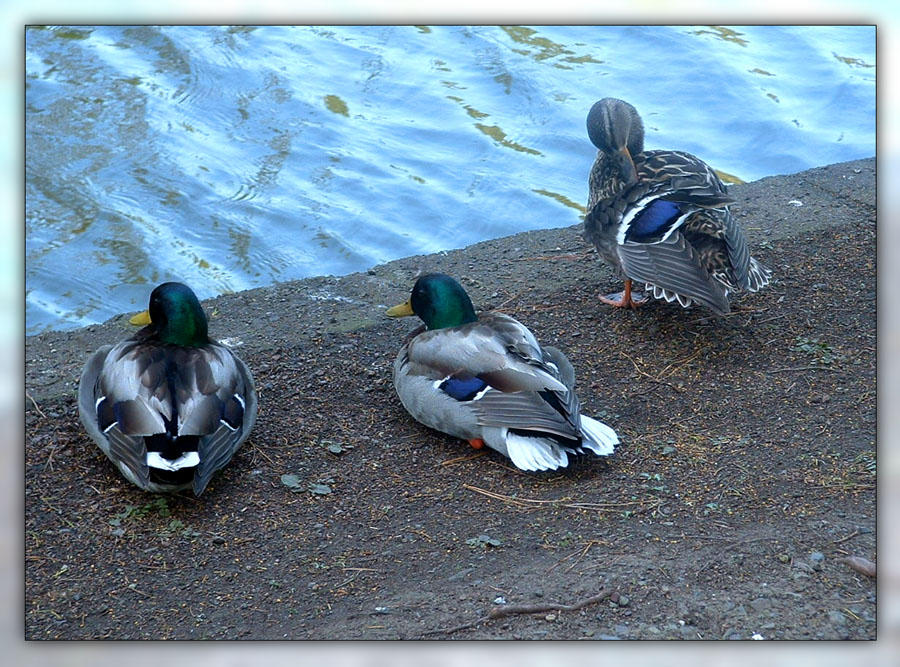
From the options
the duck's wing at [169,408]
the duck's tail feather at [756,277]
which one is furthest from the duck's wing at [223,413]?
the duck's tail feather at [756,277]

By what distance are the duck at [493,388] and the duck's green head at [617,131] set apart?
164cm

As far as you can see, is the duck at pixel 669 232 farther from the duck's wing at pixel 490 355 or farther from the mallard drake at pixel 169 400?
the mallard drake at pixel 169 400

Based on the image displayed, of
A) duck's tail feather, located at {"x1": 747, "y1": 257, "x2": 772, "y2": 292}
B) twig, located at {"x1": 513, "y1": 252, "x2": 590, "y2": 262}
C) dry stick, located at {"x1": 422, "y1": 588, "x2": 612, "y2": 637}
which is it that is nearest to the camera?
dry stick, located at {"x1": 422, "y1": 588, "x2": 612, "y2": 637}

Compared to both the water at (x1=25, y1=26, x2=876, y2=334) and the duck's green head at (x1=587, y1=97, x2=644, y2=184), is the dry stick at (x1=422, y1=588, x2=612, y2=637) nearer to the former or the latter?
the duck's green head at (x1=587, y1=97, x2=644, y2=184)

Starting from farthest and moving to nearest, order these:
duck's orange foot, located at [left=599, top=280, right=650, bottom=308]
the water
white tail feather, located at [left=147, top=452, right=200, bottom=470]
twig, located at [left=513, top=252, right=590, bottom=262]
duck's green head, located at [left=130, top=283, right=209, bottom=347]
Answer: the water
twig, located at [left=513, top=252, right=590, bottom=262]
duck's orange foot, located at [left=599, top=280, right=650, bottom=308]
duck's green head, located at [left=130, top=283, right=209, bottom=347]
white tail feather, located at [left=147, top=452, right=200, bottom=470]

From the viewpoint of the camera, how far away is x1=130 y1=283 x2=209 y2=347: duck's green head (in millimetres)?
4637

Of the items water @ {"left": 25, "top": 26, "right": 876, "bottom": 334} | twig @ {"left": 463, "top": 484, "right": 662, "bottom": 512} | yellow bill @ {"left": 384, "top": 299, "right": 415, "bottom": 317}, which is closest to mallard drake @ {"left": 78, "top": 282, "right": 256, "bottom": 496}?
yellow bill @ {"left": 384, "top": 299, "right": 415, "bottom": 317}

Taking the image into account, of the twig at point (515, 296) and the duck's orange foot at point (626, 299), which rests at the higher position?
the duck's orange foot at point (626, 299)

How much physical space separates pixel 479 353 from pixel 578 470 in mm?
644

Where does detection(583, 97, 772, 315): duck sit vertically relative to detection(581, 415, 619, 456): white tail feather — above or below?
above

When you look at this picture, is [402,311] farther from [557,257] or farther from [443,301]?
[557,257]

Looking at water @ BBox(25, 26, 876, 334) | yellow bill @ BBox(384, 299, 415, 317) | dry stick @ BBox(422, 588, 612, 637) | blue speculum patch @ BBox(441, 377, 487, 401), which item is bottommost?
water @ BBox(25, 26, 876, 334)

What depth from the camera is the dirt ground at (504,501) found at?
11.6 ft

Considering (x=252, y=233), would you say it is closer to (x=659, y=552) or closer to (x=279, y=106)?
(x=279, y=106)
